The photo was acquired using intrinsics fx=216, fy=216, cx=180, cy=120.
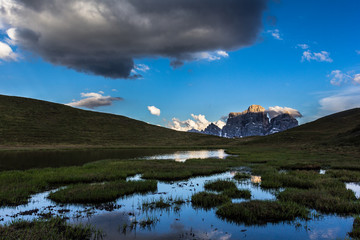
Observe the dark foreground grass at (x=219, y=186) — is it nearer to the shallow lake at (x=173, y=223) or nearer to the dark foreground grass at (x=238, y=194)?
the dark foreground grass at (x=238, y=194)

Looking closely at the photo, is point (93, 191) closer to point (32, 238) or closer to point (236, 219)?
point (32, 238)

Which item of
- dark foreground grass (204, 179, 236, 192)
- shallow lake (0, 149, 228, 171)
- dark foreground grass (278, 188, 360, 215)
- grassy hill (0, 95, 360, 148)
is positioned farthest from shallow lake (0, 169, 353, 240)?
grassy hill (0, 95, 360, 148)

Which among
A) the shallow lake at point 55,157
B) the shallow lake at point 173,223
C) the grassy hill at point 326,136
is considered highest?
the grassy hill at point 326,136

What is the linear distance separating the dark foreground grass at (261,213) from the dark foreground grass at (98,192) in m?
8.90

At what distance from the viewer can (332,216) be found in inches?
543

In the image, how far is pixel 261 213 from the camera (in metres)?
13.7

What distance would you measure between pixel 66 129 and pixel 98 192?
147 m

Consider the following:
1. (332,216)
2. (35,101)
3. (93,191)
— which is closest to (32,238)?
(93,191)

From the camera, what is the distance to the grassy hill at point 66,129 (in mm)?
121850

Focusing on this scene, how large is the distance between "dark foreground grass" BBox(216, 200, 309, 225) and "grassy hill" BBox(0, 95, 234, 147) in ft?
382

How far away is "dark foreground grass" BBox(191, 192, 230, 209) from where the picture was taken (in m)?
16.3

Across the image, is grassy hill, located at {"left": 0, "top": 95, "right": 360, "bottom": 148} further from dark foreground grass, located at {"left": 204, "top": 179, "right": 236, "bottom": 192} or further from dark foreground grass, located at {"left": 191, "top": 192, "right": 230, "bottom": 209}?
dark foreground grass, located at {"left": 191, "top": 192, "right": 230, "bottom": 209}

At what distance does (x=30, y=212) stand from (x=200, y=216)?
37.3 feet

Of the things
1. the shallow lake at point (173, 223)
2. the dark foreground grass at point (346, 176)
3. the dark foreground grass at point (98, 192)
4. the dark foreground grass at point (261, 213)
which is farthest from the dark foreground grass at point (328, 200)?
the dark foreground grass at point (98, 192)
